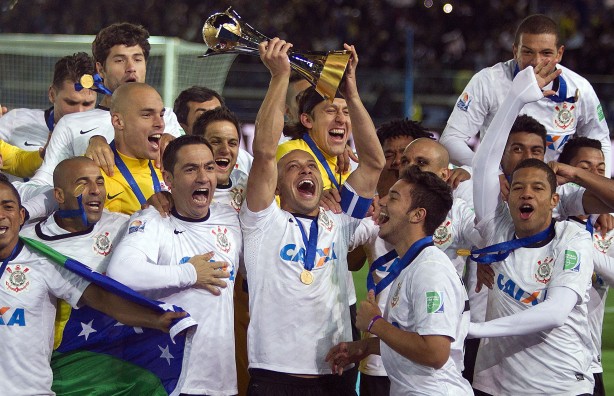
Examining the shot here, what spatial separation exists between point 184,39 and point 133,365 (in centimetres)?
1674

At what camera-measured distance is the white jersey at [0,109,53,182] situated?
298 inches

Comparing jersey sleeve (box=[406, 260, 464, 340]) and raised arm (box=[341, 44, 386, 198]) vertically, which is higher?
raised arm (box=[341, 44, 386, 198])

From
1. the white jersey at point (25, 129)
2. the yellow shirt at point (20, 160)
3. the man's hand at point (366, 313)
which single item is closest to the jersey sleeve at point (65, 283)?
Answer: the man's hand at point (366, 313)

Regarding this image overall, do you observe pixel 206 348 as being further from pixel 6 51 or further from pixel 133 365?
pixel 6 51

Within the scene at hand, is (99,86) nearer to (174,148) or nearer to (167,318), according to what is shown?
(174,148)

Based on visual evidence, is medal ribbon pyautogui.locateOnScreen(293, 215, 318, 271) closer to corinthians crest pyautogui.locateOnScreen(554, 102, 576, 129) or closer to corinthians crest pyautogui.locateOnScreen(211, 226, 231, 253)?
corinthians crest pyautogui.locateOnScreen(211, 226, 231, 253)

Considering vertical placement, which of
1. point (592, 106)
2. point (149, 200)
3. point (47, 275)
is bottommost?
point (47, 275)

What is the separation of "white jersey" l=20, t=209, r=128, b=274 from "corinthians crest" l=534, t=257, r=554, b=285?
2092 millimetres

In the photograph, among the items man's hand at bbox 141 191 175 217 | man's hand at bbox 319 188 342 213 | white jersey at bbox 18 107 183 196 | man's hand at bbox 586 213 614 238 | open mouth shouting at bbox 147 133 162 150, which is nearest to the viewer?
man's hand at bbox 141 191 175 217

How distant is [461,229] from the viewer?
19.1ft

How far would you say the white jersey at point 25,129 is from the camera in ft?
24.8

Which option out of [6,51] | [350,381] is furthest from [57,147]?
[6,51]

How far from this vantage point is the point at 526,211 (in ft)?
17.3

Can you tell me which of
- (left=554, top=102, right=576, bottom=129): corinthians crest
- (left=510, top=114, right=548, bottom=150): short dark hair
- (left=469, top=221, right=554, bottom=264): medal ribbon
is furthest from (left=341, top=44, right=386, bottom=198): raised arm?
A: (left=554, top=102, right=576, bottom=129): corinthians crest
